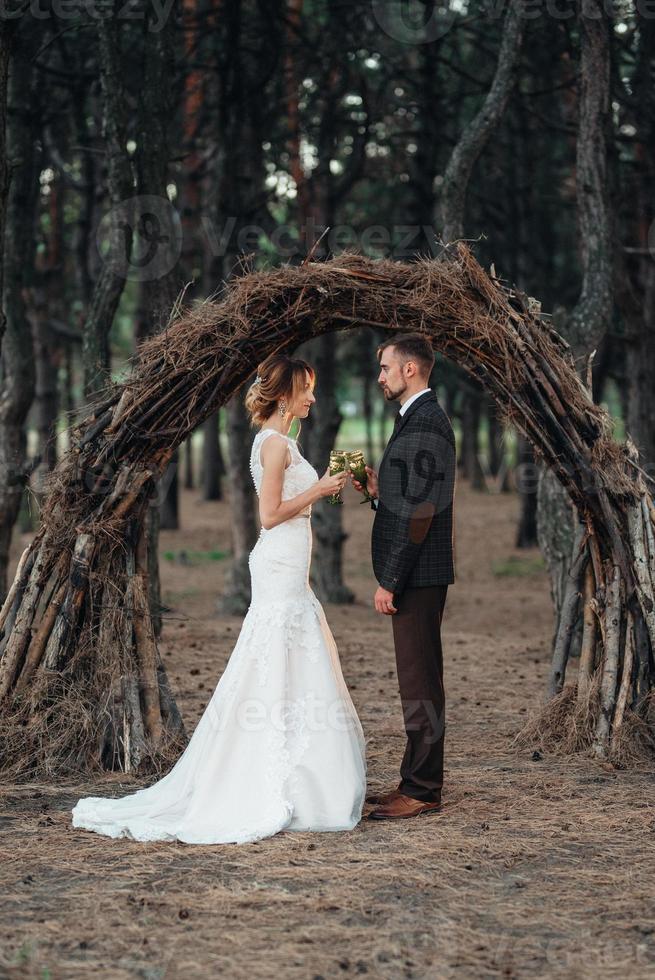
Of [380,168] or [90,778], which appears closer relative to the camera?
[90,778]

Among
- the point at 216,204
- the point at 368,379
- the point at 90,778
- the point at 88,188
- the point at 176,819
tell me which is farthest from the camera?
the point at 368,379

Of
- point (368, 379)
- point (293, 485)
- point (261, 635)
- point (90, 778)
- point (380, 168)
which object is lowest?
point (90, 778)

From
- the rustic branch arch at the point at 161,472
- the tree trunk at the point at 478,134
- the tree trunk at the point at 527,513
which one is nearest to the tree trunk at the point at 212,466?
the tree trunk at the point at 527,513

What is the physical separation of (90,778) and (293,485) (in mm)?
2037

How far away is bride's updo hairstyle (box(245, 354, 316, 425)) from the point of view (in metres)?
5.77

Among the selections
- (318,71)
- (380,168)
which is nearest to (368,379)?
(380,168)

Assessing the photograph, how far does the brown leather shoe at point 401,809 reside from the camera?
18.4 ft

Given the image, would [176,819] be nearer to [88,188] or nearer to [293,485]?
[293,485]

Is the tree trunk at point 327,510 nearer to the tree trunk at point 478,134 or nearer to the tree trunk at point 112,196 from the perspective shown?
the tree trunk at point 478,134

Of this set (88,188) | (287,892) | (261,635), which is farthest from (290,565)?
(88,188)

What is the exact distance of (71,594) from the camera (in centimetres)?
660

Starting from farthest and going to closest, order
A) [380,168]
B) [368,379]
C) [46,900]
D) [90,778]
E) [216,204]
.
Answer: [368,379], [380,168], [216,204], [90,778], [46,900]

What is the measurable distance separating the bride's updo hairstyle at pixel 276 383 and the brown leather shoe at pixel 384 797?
1.95 m

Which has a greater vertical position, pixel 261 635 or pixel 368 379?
pixel 368 379
